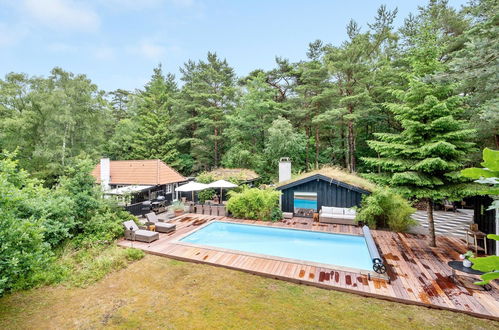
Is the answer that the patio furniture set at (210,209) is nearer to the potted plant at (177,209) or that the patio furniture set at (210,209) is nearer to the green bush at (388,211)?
the potted plant at (177,209)

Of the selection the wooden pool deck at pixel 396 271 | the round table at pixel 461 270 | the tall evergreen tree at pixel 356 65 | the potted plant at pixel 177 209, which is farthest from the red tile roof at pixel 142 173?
the round table at pixel 461 270

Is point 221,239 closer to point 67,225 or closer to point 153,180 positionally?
point 67,225

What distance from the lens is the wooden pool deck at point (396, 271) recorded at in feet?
19.0

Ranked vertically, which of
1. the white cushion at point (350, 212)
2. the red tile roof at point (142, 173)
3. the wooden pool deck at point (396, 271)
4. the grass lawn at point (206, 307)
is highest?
the red tile roof at point (142, 173)

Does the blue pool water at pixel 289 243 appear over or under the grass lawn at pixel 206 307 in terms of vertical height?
over

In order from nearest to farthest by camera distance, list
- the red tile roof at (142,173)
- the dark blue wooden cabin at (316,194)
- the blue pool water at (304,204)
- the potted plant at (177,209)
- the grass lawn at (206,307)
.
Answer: the grass lawn at (206,307)
the dark blue wooden cabin at (316,194)
the blue pool water at (304,204)
the potted plant at (177,209)
the red tile roof at (142,173)

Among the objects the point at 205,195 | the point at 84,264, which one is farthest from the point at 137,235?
the point at 205,195

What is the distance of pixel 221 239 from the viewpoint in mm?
10453

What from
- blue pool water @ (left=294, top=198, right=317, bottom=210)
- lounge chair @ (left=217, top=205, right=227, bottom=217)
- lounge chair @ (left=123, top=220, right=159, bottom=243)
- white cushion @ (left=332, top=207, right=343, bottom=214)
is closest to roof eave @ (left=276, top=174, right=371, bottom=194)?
blue pool water @ (left=294, top=198, right=317, bottom=210)

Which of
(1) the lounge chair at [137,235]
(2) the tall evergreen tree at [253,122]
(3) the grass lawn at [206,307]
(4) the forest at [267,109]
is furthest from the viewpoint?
(2) the tall evergreen tree at [253,122]

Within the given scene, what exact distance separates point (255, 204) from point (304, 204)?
111 inches

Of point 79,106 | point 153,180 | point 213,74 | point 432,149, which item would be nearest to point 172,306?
point 432,149

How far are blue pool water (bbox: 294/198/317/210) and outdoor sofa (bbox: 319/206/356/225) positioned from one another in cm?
59

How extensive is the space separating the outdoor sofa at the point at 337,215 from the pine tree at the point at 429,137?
3.34 meters
